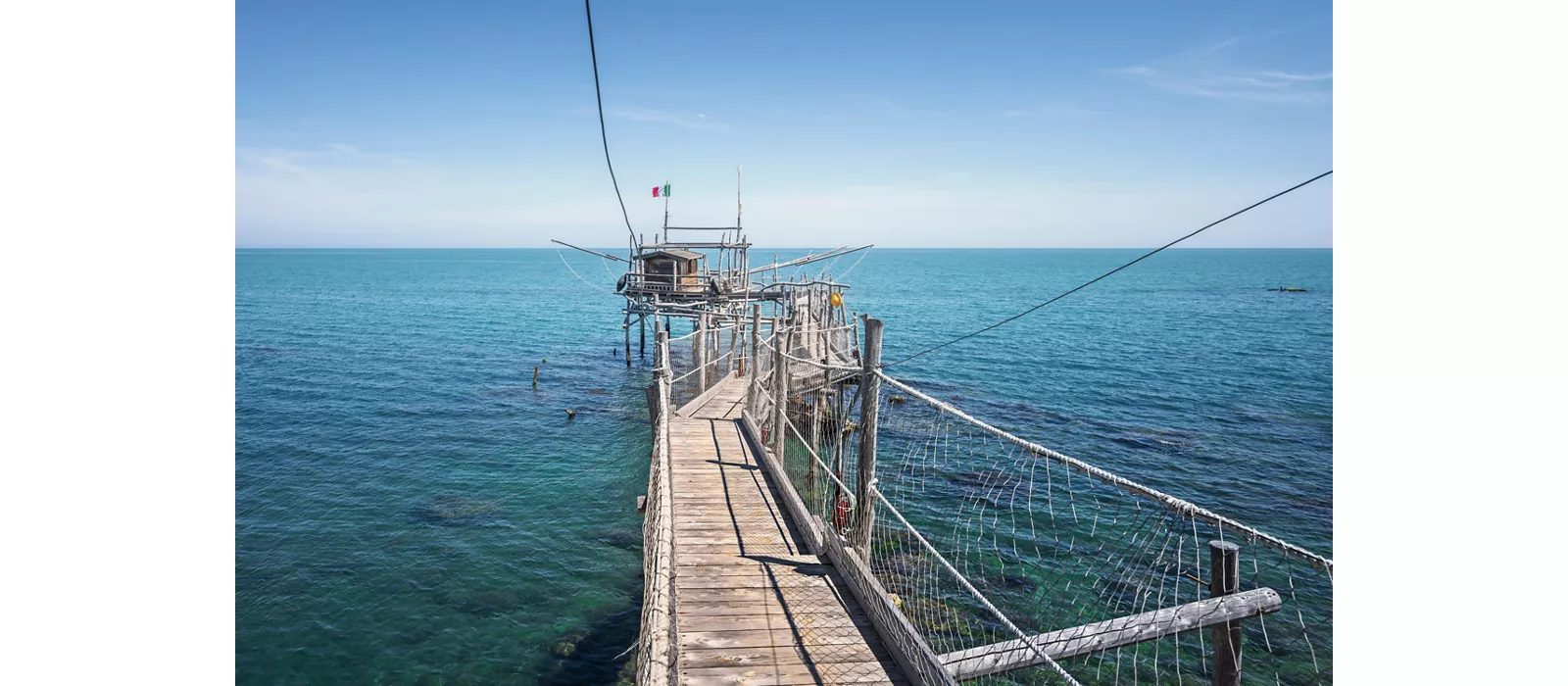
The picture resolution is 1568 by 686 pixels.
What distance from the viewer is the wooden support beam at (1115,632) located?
12.3 ft

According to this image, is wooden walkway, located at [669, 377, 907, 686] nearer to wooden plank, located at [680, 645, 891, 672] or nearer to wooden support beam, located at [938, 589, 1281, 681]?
wooden plank, located at [680, 645, 891, 672]

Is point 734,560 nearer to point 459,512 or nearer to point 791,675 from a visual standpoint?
point 791,675

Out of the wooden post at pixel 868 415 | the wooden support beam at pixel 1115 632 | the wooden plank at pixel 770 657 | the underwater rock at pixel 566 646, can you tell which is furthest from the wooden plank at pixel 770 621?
the underwater rock at pixel 566 646

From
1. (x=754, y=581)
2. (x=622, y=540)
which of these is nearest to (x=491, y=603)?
(x=622, y=540)

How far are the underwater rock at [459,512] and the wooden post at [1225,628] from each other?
14151 millimetres

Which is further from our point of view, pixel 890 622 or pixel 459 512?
pixel 459 512

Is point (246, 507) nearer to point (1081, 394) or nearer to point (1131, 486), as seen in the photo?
point (1131, 486)

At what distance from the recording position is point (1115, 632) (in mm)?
4305

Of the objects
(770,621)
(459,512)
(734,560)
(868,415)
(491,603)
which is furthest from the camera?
(459,512)

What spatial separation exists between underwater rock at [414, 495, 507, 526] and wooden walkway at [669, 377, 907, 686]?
7.07m

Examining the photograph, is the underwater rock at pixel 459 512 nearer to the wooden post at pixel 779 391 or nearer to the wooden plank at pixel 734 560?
the wooden post at pixel 779 391

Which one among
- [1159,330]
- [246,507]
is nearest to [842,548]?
[246,507]

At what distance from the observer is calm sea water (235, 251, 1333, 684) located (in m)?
11.1

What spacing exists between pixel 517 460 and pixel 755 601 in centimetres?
1422
